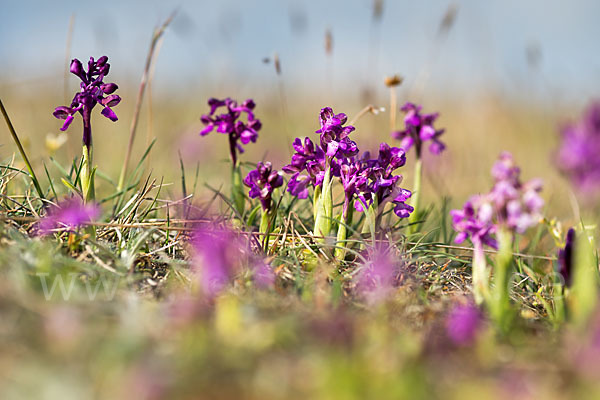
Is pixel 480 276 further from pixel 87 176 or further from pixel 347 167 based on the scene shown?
pixel 87 176

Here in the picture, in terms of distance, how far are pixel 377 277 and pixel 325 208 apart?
1.43ft

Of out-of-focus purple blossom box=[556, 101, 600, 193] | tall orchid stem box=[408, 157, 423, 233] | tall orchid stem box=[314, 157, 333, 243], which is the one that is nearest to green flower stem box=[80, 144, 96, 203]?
tall orchid stem box=[314, 157, 333, 243]

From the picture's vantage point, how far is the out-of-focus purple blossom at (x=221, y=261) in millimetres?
1581

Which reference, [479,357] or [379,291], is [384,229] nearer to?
[379,291]

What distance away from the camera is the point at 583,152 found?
136 cm

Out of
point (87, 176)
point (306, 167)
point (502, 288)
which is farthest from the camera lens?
point (306, 167)

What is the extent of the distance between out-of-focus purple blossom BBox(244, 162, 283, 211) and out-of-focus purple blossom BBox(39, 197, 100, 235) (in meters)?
0.65

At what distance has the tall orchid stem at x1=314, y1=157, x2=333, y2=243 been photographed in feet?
7.04

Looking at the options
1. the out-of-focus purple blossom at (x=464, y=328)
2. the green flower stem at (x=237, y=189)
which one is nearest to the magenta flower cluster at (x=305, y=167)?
the green flower stem at (x=237, y=189)

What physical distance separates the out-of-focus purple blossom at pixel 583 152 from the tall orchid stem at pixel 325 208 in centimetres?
95

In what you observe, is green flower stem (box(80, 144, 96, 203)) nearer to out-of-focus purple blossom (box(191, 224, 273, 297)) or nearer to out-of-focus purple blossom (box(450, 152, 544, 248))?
out-of-focus purple blossom (box(191, 224, 273, 297))

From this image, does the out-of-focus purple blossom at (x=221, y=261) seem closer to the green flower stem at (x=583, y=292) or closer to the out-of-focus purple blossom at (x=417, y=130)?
the green flower stem at (x=583, y=292)

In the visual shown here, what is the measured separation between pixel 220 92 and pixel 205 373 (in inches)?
182

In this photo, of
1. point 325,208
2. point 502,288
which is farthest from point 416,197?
point 502,288
